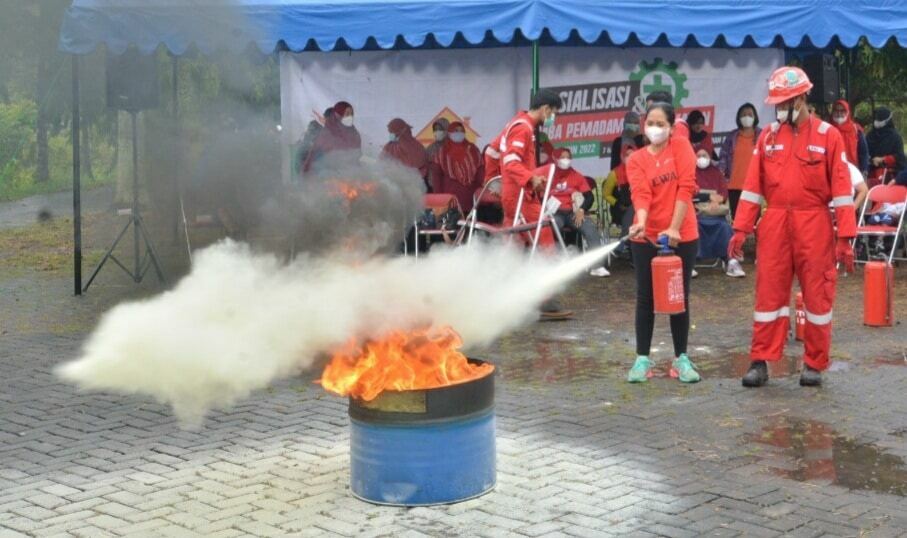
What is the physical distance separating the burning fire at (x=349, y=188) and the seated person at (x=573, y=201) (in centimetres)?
484

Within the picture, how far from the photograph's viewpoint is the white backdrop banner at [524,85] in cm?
1455

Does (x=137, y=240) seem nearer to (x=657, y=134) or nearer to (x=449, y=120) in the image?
(x=449, y=120)

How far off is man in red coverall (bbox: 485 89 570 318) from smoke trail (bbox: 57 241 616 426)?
4.26 metres

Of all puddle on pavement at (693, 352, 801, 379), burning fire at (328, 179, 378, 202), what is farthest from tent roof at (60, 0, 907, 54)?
puddle on pavement at (693, 352, 801, 379)

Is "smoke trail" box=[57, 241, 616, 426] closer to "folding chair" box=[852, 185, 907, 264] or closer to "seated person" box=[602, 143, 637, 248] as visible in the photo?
"seated person" box=[602, 143, 637, 248]

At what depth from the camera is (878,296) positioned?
1018cm

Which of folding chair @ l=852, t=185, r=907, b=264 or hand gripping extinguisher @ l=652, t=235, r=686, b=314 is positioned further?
folding chair @ l=852, t=185, r=907, b=264

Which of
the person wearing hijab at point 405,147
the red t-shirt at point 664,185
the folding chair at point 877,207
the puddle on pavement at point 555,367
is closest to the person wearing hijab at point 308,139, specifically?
the person wearing hijab at point 405,147

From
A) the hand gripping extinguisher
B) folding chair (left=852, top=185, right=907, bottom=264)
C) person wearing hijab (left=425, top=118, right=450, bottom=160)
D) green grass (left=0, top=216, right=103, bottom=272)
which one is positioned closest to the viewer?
the hand gripping extinguisher

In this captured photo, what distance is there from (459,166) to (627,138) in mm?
2073

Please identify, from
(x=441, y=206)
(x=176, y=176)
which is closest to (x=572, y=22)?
(x=441, y=206)

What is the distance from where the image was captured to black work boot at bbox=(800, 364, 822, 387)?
795 cm

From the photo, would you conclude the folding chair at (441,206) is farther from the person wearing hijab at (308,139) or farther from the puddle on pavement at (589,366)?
the puddle on pavement at (589,366)

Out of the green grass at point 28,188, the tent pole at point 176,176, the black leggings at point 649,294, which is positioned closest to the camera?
the black leggings at point 649,294
